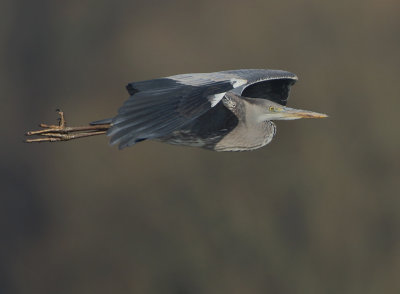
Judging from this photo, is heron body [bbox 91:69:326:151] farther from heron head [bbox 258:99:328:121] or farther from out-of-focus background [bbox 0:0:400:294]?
out-of-focus background [bbox 0:0:400:294]

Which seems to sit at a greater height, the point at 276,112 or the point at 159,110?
the point at 159,110

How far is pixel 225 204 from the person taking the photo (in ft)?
61.6

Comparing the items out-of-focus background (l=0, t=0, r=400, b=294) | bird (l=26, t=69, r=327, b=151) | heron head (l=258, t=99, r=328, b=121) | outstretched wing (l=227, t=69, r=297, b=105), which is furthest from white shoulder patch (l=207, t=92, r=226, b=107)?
out-of-focus background (l=0, t=0, r=400, b=294)

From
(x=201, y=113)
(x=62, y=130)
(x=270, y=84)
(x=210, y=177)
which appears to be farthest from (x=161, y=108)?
(x=210, y=177)

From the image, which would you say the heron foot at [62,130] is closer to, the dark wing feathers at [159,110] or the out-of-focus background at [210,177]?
the dark wing feathers at [159,110]

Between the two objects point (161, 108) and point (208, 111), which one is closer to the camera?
point (161, 108)

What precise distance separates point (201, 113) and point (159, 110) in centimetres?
28

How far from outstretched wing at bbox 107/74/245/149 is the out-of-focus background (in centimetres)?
1153

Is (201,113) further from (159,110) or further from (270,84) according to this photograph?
(270,84)

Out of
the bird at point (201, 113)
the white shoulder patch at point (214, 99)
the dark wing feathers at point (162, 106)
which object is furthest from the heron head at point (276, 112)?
the white shoulder patch at point (214, 99)

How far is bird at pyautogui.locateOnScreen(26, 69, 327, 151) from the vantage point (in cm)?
592

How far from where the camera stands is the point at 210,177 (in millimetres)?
18969

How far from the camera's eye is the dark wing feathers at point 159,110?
5.80 metres

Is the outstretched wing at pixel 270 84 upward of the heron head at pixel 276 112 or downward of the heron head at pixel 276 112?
upward
